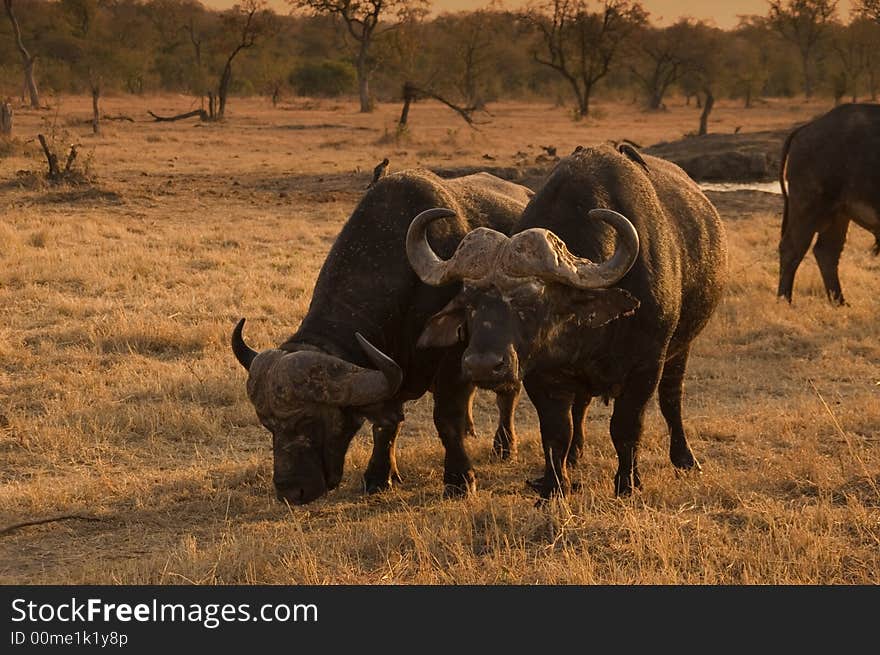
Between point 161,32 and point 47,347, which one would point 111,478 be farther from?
point 161,32

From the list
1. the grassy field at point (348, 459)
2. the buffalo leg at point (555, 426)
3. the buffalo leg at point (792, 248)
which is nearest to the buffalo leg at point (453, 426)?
the grassy field at point (348, 459)

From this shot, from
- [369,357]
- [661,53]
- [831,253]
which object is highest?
[661,53]

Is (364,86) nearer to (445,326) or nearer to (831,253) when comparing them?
(831,253)

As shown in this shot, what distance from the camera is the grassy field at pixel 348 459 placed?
→ 16.8ft

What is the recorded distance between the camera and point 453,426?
6605 millimetres

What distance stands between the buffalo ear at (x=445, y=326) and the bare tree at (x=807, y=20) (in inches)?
2439

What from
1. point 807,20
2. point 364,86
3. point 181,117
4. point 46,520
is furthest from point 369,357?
point 807,20

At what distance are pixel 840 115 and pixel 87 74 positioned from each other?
33285mm

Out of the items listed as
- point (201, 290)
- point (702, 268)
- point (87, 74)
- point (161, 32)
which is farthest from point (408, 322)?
point (161, 32)

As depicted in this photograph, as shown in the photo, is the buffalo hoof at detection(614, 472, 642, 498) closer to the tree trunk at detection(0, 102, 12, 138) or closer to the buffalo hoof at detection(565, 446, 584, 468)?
the buffalo hoof at detection(565, 446, 584, 468)

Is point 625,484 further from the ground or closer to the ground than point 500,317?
closer to the ground

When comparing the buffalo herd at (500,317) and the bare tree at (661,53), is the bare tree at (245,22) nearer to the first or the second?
the bare tree at (661,53)

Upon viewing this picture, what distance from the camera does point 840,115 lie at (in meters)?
12.1

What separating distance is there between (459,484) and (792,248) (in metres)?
6.73
